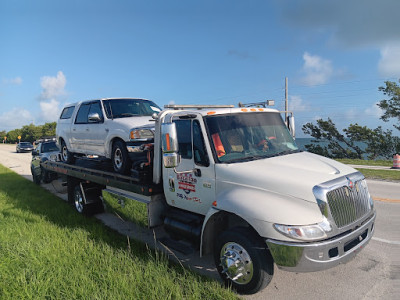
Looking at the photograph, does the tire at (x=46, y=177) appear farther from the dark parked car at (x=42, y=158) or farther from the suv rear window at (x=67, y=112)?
the suv rear window at (x=67, y=112)

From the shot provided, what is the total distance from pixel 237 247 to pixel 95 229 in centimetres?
337

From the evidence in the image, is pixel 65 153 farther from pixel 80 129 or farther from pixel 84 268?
pixel 84 268

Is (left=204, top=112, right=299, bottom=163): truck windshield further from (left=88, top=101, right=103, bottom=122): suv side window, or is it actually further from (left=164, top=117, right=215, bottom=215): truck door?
(left=88, top=101, right=103, bottom=122): suv side window

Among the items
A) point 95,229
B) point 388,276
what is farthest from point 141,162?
point 388,276

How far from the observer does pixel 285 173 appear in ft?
11.4

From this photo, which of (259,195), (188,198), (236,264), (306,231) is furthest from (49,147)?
(306,231)

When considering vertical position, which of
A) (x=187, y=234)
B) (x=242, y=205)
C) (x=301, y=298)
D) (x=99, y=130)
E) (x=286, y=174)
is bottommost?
(x=301, y=298)

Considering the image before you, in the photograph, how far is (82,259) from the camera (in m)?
4.40

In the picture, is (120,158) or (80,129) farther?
(80,129)


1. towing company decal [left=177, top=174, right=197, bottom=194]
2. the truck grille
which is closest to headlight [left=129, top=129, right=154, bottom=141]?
towing company decal [left=177, top=174, right=197, bottom=194]

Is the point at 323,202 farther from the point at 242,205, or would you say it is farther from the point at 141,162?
the point at 141,162

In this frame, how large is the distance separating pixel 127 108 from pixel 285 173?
14.0ft

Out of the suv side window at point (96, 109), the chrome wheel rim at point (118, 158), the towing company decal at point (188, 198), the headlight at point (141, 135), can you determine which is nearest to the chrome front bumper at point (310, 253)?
the towing company decal at point (188, 198)

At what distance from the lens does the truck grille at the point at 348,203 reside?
3.20 metres
